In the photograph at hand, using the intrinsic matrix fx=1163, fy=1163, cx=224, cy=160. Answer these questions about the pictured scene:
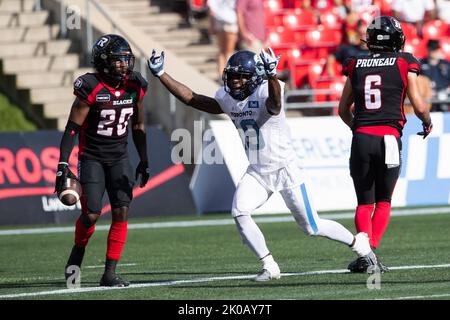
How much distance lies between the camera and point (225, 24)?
19703 mm

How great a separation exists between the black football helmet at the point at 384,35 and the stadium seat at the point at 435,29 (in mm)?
12588

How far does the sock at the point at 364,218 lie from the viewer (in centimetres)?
968

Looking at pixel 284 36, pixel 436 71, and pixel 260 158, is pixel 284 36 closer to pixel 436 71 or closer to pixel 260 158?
pixel 436 71

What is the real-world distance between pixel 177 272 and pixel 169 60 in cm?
1017

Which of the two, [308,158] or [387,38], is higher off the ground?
[387,38]

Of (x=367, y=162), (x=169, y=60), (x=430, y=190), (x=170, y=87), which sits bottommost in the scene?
(x=430, y=190)

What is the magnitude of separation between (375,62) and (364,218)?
51.2 inches

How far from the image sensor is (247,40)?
19875mm

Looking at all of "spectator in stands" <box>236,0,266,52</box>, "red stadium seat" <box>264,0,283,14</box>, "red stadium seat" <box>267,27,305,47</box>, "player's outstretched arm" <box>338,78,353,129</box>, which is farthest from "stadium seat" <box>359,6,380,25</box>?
"player's outstretched arm" <box>338,78,353,129</box>

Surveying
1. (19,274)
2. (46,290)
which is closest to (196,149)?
(19,274)

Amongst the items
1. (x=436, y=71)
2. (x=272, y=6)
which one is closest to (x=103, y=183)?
(x=436, y=71)

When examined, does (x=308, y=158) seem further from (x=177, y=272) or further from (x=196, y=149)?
(x=177, y=272)

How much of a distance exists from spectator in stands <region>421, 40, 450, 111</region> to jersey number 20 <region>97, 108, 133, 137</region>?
11336mm

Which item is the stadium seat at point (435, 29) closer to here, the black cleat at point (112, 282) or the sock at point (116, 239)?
the sock at point (116, 239)
